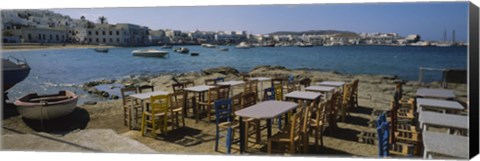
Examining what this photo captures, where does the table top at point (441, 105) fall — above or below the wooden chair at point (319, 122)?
above

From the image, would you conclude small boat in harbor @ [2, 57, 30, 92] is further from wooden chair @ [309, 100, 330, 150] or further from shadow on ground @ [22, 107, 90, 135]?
wooden chair @ [309, 100, 330, 150]

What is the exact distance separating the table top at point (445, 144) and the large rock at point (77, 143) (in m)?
3.70

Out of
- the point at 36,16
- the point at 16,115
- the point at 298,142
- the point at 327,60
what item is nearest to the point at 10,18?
the point at 36,16

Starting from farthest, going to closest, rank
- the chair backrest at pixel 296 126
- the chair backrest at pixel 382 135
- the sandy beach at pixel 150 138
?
the sandy beach at pixel 150 138 → the chair backrest at pixel 296 126 → the chair backrest at pixel 382 135

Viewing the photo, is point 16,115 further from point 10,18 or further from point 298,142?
point 298,142

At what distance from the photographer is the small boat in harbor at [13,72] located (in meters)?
7.24

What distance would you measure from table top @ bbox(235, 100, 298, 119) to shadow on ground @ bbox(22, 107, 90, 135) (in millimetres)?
3828

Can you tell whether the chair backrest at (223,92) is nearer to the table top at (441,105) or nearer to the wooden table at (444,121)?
the table top at (441,105)

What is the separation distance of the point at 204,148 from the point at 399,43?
4.67 m

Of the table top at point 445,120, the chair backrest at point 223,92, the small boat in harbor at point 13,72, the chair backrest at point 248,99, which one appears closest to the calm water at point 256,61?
the small boat in harbor at point 13,72

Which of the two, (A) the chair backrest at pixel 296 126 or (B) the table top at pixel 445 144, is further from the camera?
(A) the chair backrest at pixel 296 126

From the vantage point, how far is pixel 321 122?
482cm

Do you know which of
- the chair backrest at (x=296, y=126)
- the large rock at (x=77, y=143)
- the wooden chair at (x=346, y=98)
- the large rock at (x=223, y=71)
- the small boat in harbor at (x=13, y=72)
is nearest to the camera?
the chair backrest at (x=296, y=126)

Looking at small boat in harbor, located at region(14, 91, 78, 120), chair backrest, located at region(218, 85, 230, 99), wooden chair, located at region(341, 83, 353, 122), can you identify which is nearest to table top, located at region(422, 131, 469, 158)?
wooden chair, located at region(341, 83, 353, 122)
